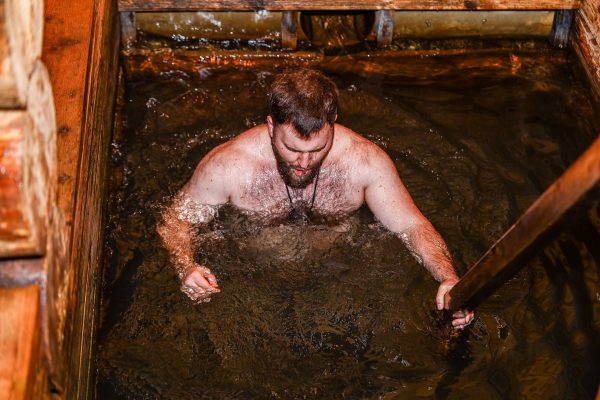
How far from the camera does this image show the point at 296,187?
16.1ft

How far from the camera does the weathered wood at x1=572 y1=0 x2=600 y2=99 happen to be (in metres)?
6.38

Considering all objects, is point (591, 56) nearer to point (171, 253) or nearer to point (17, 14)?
point (171, 253)

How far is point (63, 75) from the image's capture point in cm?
442

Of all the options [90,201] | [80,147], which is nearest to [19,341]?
[80,147]

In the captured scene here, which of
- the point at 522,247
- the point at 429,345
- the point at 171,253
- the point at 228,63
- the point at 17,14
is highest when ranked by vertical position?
the point at 17,14

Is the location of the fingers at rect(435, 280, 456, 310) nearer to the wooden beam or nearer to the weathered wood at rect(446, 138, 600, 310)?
the weathered wood at rect(446, 138, 600, 310)

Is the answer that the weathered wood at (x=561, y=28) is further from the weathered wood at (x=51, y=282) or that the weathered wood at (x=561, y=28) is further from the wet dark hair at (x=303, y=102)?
the weathered wood at (x=51, y=282)

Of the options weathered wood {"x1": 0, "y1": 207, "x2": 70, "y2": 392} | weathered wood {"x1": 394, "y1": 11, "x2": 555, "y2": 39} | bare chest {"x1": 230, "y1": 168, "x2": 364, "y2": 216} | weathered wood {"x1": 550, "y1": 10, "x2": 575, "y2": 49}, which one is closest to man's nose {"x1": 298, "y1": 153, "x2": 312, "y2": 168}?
bare chest {"x1": 230, "y1": 168, "x2": 364, "y2": 216}

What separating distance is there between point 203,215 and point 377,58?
8.51ft

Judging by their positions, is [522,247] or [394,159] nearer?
[522,247]

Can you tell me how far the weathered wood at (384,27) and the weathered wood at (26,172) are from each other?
449cm

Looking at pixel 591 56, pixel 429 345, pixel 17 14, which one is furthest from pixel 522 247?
pixel 591 56

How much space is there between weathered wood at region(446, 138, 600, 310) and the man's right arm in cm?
176

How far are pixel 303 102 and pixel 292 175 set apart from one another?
1.99 ft
